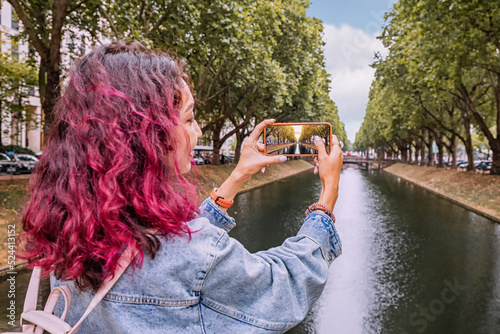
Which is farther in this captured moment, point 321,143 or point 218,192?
point 218,192

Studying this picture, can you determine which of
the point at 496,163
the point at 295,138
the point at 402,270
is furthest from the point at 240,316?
the point at 496,163

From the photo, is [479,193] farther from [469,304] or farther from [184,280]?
[184,280]

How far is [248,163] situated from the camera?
180cm

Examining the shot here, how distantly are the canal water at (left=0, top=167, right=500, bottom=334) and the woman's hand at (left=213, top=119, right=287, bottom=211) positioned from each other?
3.79 m

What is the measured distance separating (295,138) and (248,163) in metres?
0.45

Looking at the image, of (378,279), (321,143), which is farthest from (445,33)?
(321,143)

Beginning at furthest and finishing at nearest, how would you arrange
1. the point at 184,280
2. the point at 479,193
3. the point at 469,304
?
1. the point at 479,193
2. the point at 469,304
3. the point at 184,280

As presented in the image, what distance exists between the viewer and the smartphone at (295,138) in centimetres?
196

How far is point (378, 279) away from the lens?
721 centimetres

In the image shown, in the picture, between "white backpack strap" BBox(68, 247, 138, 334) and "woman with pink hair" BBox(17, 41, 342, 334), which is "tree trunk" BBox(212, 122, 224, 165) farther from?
"white backpack strap" BBox(68, 247, 138, 334)

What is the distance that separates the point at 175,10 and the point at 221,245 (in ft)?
40.8

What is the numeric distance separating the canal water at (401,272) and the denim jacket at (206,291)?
4.13 meters

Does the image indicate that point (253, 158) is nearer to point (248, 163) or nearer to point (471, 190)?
point (248, 163)

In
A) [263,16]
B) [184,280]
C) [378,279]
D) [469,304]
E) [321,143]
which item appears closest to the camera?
[184,280]
